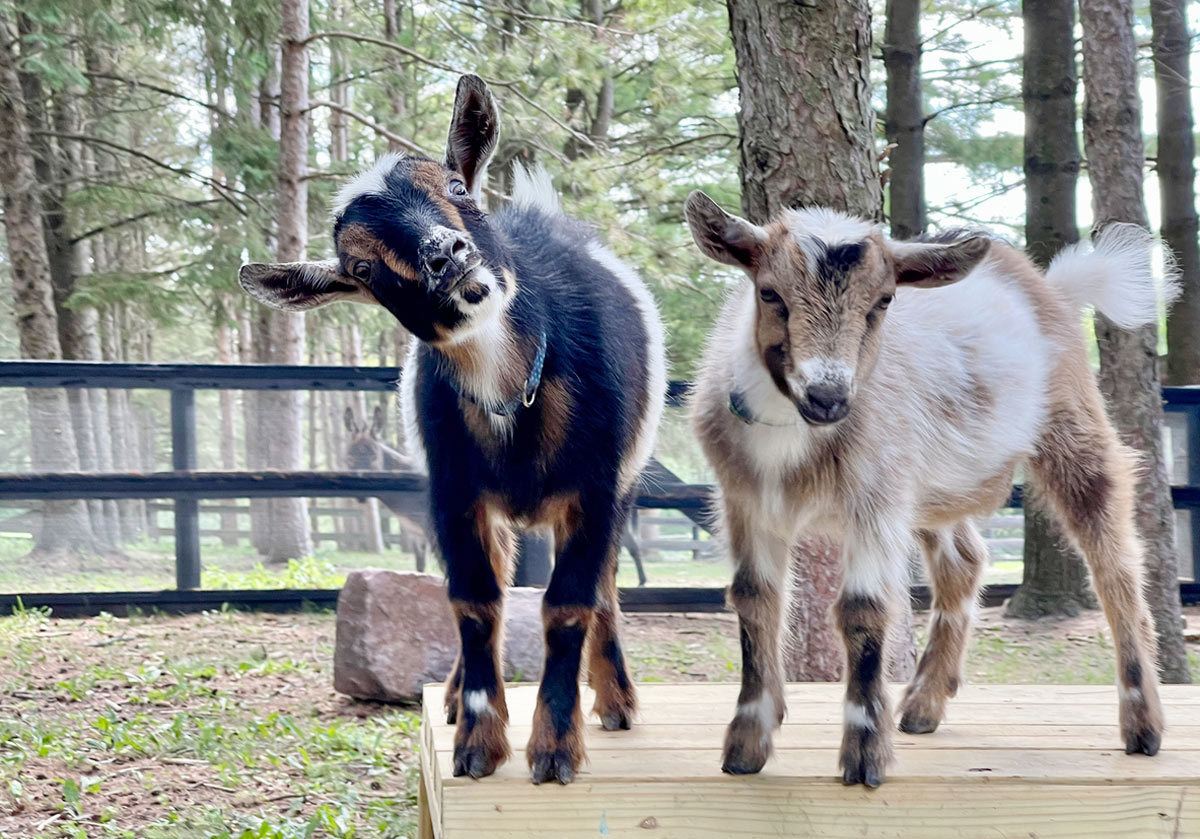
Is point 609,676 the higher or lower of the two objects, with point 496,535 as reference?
lower

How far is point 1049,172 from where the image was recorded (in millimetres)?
7527

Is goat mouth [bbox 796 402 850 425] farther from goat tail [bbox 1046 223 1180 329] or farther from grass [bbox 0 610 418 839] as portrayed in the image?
grass [bbox 0 610 418 839]

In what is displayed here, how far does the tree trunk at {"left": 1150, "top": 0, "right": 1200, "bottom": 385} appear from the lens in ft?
28.6

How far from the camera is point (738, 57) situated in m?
3.95

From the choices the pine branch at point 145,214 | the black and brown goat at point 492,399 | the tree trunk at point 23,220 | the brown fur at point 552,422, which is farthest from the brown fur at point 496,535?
the pine branch at point 145,214

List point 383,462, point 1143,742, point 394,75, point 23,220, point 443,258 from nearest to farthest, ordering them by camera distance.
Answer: point 443,258 → point 1143,742 → point 383,462 → point 23,220 → point 394,75

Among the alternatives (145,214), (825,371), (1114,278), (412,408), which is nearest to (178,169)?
(145,214)

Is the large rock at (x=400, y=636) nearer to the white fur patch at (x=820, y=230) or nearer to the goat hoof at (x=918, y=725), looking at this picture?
the goat hoof at (x=918, y=725)

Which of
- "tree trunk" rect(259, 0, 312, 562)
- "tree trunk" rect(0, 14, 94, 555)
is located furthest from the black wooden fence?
"tree trunk" rect(0, 14, 94, 555)

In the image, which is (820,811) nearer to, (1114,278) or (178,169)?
(1114,278)

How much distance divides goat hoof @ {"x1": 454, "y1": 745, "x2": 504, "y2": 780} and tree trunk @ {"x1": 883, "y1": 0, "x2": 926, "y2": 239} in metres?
6.94

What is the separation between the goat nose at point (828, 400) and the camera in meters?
2.22

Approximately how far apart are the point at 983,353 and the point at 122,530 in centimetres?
642

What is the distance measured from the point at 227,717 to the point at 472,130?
3.79 metres
